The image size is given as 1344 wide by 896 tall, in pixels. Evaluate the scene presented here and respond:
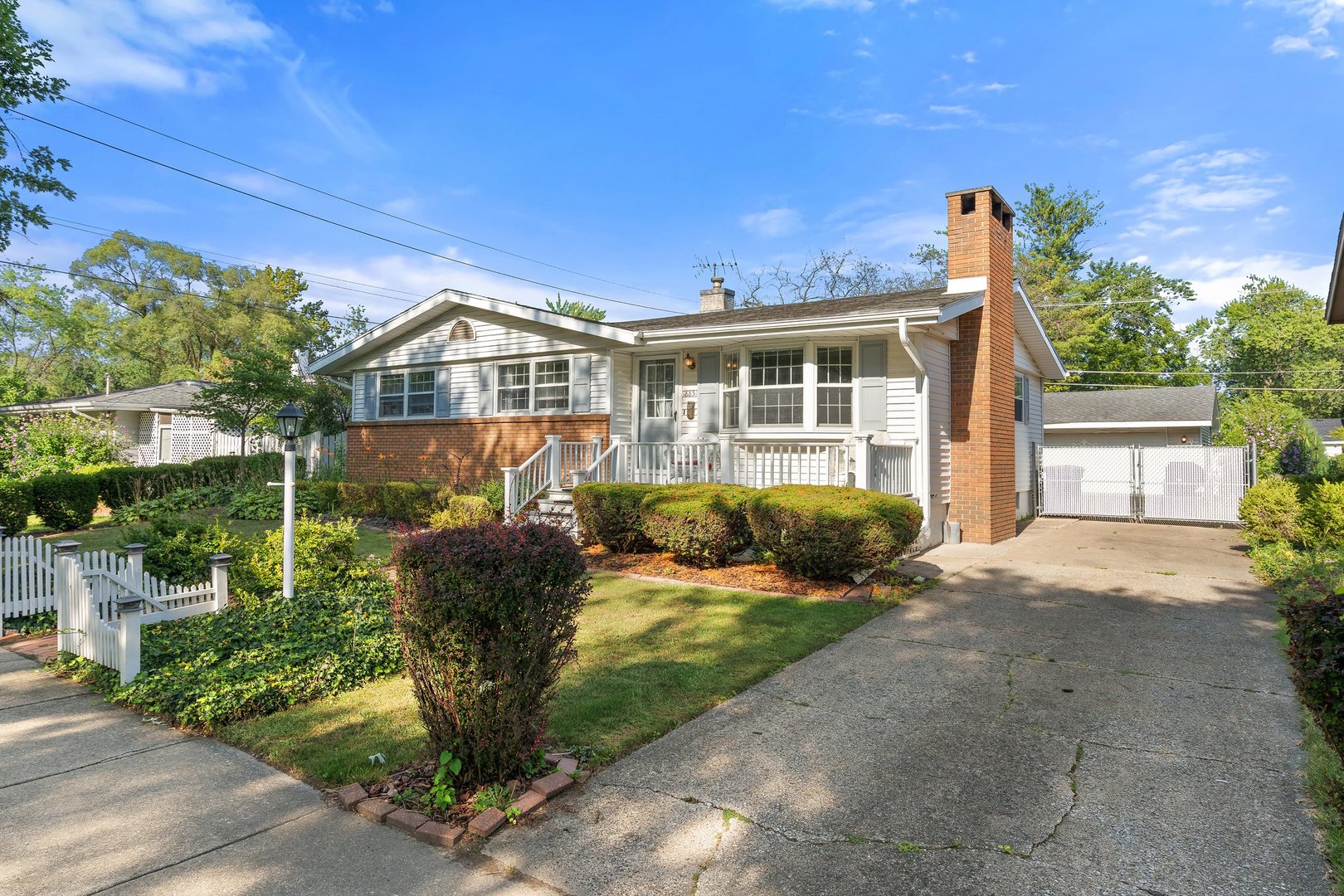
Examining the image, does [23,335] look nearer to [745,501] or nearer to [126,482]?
[126,482]

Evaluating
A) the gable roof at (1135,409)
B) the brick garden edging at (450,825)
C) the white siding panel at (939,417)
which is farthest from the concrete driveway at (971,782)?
the gable roof at (1135,409)

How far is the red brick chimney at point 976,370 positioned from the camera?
12367mm

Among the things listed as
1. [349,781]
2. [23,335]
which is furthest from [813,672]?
[23,335]

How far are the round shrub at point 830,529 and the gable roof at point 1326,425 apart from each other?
150 feet

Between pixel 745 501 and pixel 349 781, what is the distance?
6106mm

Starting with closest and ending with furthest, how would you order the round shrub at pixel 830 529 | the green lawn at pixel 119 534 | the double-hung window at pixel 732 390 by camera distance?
the round shrub at pixel 830 529 < the green lawn at pixel 119 534 < the double-hung window at pixel 732 390

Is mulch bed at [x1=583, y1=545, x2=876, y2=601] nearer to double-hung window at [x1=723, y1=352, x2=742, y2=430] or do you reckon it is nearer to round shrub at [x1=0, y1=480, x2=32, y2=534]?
double-hung window at [x1=723, y1=352, x2=742, y2=430]

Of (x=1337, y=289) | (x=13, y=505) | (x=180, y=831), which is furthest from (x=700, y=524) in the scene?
(x=13, y=505)

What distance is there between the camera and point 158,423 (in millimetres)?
25797

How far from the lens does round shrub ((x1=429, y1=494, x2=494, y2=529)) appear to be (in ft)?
33.3

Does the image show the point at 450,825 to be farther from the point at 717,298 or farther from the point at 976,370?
the point at 717,298

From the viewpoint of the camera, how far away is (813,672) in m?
5.37

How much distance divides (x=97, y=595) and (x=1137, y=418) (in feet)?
85.7

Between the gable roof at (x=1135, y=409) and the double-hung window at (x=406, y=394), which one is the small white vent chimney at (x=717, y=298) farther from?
the gable roof at (x=1135, y=409)
